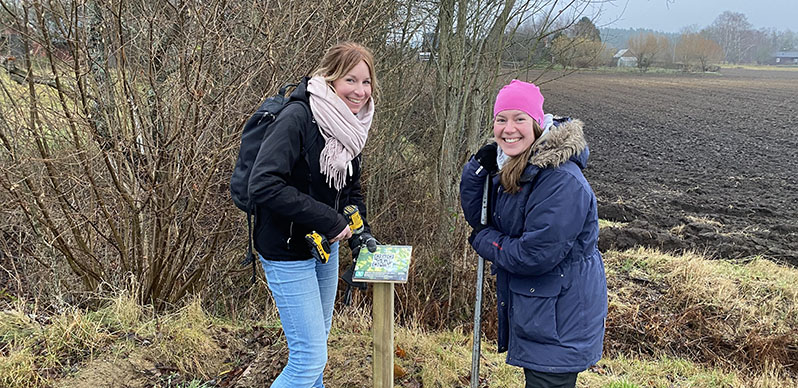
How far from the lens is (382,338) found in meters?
2.70

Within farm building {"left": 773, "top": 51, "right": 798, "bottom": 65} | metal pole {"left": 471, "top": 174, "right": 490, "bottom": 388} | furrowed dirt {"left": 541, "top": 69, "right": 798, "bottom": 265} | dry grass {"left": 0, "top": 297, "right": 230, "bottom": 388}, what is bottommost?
furrowed dirt {"left": 541, "top": 69, "right": 798, "bottom": 265}

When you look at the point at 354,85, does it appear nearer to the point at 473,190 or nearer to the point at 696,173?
the point at 473,190

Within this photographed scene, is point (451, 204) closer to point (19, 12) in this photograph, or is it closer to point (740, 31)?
point (19, 12)

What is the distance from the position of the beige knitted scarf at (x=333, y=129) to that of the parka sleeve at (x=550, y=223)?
866 mm

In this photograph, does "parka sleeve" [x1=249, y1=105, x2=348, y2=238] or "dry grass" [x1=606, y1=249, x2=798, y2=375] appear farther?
"dry grass" [x1=606, y1=249, x2=798, y2=375]

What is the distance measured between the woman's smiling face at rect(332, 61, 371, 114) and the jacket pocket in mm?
1149

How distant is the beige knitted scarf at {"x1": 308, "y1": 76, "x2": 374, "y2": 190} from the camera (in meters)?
2.35

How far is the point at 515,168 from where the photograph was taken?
247 cm

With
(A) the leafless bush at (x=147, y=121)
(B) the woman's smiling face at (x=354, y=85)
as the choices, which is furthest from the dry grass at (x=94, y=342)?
(B) the woman's smiling face at (x=354, y=85)

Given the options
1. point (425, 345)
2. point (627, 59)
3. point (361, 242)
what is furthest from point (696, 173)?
point (627, 59)

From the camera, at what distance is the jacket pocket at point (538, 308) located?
2432 mm

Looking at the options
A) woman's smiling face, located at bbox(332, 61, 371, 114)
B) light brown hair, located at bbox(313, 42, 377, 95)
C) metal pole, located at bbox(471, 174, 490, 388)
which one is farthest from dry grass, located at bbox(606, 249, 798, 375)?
light brown hair, located at bbox(313, 42, 377, 95)

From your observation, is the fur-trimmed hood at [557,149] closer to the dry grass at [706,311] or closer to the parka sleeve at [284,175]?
the parka sleeve at [284,175]

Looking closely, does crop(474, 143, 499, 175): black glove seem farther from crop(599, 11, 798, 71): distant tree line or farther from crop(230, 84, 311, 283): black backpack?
crop(599, 11, 798, 71): distant tree line
